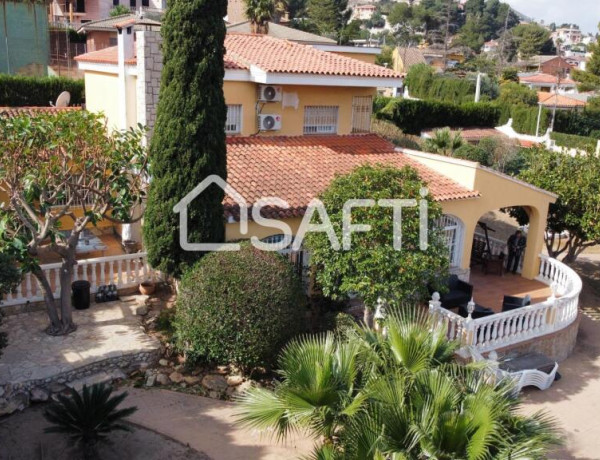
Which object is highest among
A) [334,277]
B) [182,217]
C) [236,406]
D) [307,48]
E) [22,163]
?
[307,48]

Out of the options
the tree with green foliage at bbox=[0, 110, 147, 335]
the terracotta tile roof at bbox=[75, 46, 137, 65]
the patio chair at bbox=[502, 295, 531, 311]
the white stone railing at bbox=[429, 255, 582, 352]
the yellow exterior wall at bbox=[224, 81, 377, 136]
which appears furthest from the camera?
the terracotta tile roof at bbox=[75, 46, 137, 65]

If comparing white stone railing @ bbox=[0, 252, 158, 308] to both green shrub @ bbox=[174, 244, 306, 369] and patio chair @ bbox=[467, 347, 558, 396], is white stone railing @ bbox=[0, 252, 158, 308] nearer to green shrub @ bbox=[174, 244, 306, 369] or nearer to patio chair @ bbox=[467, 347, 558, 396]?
green shrub @ bbox=[174, 244, 306, 369]

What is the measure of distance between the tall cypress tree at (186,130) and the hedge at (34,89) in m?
A: 25.2

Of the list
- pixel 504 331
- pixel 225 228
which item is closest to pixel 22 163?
pixel 225 228

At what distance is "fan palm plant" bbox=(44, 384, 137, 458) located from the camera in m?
10.3

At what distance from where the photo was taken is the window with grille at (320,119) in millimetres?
21891

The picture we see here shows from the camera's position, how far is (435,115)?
5175 cm

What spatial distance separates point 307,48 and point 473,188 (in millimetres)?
8650

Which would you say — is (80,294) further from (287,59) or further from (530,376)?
(530,376)

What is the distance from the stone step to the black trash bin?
9.74 feet

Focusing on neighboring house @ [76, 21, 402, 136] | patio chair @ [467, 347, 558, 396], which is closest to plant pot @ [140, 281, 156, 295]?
neighboring house @ [76, 21, 402, 136]

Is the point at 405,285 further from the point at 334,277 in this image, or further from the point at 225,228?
the point at 225,228

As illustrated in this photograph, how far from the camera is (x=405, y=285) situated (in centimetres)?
1349

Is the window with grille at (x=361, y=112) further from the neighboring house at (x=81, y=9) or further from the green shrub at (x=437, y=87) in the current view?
the neighboring house at (x=81, y=9)
